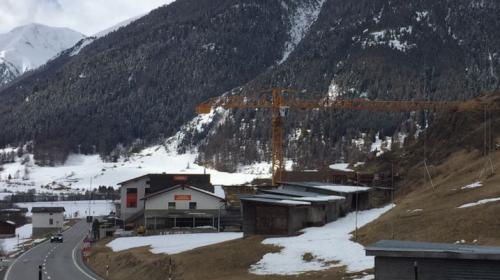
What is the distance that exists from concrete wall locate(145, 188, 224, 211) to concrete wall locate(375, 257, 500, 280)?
229ft

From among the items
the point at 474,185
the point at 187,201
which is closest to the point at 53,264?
the point at 187,201

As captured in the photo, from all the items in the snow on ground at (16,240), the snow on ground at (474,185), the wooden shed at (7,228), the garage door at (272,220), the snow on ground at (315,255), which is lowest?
the snow on ground at (16,240)

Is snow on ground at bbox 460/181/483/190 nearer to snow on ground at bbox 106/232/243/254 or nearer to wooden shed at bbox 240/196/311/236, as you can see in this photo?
wooden shed at bbox 240/196/311/236

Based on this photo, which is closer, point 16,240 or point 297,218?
point 297,218

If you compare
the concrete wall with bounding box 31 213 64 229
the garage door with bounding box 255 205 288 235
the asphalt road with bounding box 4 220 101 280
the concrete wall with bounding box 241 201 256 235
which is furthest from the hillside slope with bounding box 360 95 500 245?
the concrete wall with bounding box 31 213 64 229

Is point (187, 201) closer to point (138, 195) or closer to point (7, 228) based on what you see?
point (138, 195)

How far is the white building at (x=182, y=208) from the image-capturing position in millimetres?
96500

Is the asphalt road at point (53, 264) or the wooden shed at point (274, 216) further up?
the wooden shed at point (274, 216)

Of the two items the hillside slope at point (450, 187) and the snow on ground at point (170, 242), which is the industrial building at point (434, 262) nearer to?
the hillside slope at point (450, 187)

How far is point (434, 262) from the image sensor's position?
28.0m

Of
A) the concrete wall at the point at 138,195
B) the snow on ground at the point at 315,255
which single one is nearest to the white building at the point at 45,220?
the concrete wall at the point at 138,195

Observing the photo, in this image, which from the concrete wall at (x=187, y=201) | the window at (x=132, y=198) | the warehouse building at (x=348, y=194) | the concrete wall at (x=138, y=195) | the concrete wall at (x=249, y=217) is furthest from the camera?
the window at (x=132, y=198)

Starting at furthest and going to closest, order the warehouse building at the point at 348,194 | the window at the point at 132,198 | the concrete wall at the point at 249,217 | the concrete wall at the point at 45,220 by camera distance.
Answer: the concrete wall at the point at 45,220, the window at the point at 132,198, the warehouse building at the point at 348,194, the concrete wall at the point at 249,217

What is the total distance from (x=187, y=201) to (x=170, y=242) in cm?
2564
